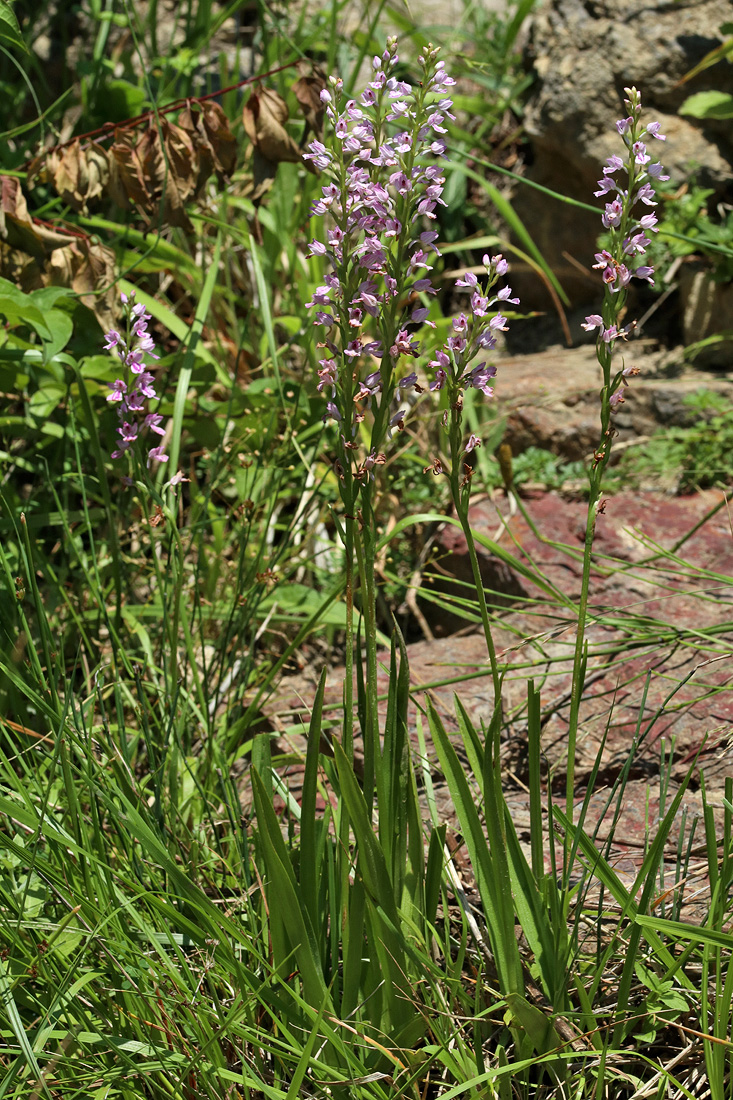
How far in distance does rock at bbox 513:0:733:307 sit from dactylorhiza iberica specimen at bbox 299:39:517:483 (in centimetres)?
264

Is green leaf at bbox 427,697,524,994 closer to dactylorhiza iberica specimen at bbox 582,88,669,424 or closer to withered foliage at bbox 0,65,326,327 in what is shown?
dactylorhiza iberica specimen at bbox 582,88,669,424

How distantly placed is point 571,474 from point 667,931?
196 centimetres

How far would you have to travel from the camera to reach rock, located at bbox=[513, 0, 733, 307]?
10.8 feet

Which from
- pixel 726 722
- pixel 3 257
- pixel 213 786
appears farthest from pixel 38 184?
pixel 726 722

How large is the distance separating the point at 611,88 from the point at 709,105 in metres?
0.50

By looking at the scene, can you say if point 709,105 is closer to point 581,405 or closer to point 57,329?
point 581,405

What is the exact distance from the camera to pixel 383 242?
99cm

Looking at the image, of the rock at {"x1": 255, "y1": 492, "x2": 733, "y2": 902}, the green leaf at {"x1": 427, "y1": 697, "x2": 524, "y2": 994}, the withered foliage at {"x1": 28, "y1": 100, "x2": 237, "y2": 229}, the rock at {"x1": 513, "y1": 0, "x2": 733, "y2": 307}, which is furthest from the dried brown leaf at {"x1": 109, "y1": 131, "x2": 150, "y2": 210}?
the rock at {"x1": 513, "y1": 0, "x2": 733, "y2": 307}

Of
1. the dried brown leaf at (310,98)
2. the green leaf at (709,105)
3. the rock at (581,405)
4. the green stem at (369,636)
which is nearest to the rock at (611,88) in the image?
the green leaf at (709,105)

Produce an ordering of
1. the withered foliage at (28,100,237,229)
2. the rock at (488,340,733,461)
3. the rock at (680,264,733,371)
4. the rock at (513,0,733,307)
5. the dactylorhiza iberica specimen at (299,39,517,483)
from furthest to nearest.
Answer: the rock at (513,0,733,307), the rock at (680,264,733,371), the rock at (488,340,733,461), the withered foliage at (28,100,237,229), the dactylorhiza iberica specimen at (299,39,517,483)

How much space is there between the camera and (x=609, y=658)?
1.89m

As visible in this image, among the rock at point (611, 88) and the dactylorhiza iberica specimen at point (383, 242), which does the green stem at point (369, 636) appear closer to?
the dactylorhiza iberica specimen at point (383, 242)

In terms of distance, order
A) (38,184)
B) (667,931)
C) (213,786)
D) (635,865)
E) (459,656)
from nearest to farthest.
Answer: (667,931) → (635,865) → (213,786) → (459,656) → (38,184)

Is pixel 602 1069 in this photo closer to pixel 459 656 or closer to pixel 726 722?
pixel 726 722
